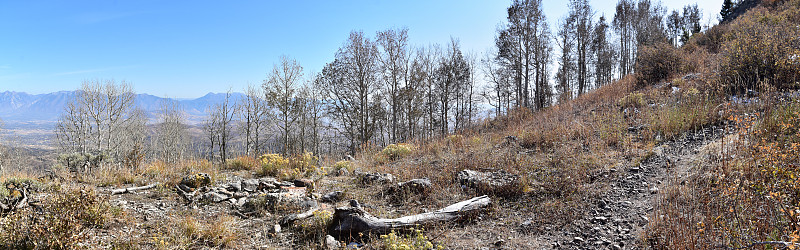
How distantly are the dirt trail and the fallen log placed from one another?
1.31 m

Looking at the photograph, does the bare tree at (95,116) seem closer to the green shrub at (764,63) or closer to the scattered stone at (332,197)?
the scattered stone at (332,197)

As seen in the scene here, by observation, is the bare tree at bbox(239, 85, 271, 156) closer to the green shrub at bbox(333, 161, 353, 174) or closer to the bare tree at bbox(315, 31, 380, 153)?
the bare tree at bbox(315, 31, 380, 153)

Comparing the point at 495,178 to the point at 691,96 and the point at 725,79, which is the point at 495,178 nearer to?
the point at 691,96

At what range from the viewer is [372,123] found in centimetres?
2427

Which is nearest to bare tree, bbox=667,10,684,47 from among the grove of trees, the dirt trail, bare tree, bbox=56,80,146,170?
the grove of trees

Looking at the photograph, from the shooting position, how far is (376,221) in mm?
4121

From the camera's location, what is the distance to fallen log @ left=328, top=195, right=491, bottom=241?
405cm

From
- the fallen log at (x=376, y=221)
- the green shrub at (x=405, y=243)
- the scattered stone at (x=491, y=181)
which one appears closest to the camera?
the green shrub at (x=405, y=243)

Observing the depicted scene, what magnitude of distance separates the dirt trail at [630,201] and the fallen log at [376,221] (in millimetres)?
1312

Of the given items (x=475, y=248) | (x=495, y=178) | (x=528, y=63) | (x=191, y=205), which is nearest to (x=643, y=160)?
(x=495, y=178)

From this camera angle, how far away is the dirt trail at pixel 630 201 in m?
3.34

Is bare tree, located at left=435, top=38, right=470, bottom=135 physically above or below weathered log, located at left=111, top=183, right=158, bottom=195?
above

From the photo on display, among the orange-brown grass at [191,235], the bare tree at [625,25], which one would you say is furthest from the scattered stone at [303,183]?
the bare tree at [625,25]

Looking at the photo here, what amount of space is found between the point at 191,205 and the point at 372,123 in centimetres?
1929
